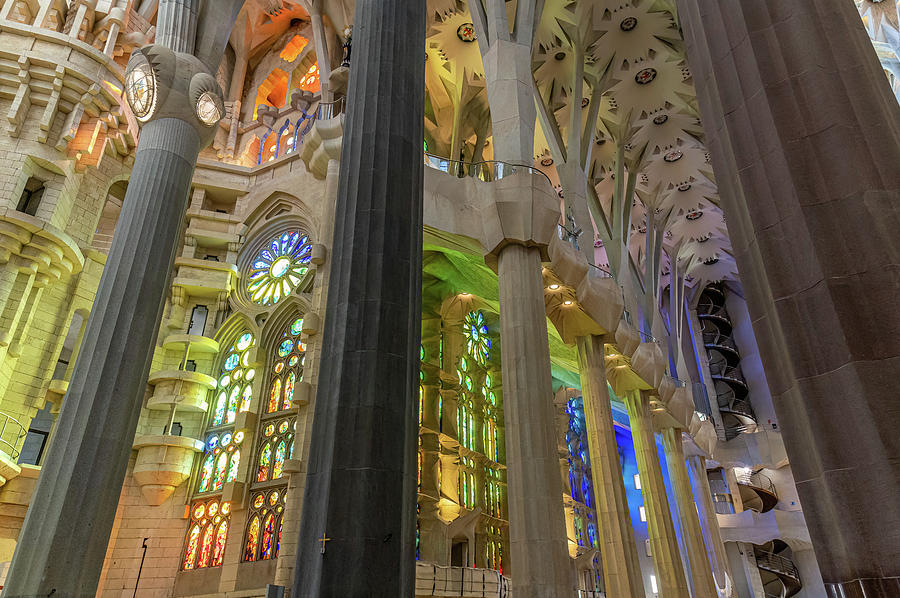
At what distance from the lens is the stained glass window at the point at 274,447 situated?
522 inches

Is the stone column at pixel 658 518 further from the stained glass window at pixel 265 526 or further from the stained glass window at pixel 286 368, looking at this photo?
the stained glass window at pixel 286 368

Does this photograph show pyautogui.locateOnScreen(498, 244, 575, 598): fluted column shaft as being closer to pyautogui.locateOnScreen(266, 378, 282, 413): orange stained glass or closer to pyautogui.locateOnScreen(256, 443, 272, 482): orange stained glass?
pyautogui.locateOnScreen(256, 443, 272, 482): orange stained glass

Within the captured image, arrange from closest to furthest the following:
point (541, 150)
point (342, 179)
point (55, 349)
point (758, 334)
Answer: point (758, 334) → point (342, 179) → point (55, 349) → point (541, 150)

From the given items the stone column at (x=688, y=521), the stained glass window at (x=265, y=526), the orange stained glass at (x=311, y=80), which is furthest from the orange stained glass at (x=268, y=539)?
the orange stained glass at (x=311, y=80)

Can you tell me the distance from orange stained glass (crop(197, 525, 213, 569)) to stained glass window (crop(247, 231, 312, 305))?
5633mm

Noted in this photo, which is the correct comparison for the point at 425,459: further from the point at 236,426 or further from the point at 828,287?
the point at 828,287

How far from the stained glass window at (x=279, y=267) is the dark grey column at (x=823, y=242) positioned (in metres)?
13.4

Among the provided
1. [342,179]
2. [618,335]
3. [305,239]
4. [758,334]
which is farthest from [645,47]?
[758,334]

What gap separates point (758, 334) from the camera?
2818mm

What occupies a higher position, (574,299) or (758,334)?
(574,299)

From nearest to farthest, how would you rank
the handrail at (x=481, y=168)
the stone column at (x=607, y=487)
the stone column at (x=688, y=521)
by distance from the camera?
1. the handrail at (x=481, y=168)
2. the stone column at (x=607, y=487)
3. the stone column at (x=688, y=521)

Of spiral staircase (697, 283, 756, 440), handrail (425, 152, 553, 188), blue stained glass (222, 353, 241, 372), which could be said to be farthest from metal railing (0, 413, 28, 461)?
spiral staircase (697, 283, 756, 440)

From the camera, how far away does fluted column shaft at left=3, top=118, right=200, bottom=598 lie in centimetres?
486

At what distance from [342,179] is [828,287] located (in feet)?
11.9
